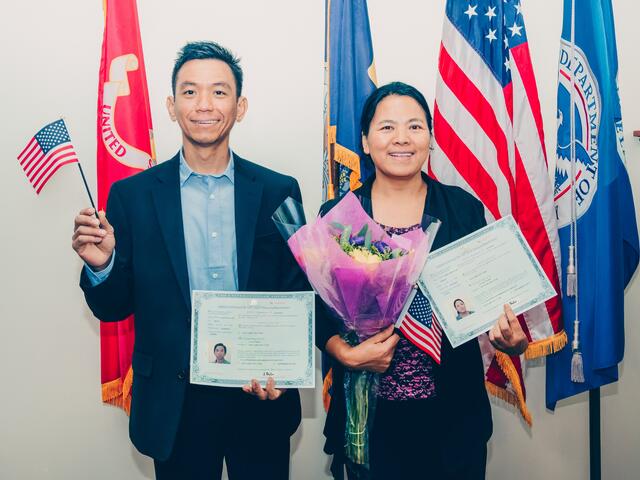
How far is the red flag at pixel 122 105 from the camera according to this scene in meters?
2.23

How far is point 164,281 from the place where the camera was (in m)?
1.72

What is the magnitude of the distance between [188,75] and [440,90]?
42.7 inches

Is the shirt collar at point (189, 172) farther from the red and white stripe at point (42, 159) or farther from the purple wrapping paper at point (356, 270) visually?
the purple wrapping paper at point (356, 270)

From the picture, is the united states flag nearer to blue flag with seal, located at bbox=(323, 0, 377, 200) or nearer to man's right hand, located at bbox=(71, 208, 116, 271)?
blue flag with seal, located at bbox=(323, 0, 377, 200)

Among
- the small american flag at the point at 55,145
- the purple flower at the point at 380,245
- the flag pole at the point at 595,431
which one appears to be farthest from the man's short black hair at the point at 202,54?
the flag pole at the point at 595,431

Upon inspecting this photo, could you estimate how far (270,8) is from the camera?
8.66 ft

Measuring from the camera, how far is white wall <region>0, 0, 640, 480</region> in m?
2.55

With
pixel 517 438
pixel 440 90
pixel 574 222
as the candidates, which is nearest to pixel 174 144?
pixel 440 90

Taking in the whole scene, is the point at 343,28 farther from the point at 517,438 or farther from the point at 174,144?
the point at 517,438

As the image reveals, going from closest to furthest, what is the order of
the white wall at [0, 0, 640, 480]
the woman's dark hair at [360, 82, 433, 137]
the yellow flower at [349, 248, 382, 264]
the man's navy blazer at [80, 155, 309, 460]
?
the yellow flower at [349, 248, 382, 264]
the man's navy blazer at [80, 155, 309, 460]
the woman's dark hair at [360, 82, 433, 137]
the white wall at [0, 0, 640, 480]

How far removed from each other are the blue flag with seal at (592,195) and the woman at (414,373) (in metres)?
0.70

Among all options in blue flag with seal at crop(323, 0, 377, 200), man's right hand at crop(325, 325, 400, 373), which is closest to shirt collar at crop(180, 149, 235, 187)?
blue flag with seal at crop(323, 0, 377, 200)

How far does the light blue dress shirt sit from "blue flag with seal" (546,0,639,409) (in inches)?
52.9

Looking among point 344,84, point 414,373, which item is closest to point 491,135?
point 344,84
